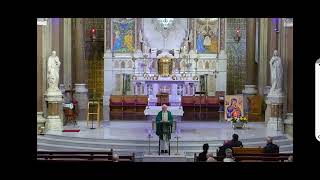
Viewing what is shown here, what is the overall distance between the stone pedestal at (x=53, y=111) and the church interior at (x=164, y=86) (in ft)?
0.09

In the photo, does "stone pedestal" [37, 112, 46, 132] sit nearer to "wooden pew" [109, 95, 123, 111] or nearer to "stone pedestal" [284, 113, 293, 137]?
"wooden pew" [109, 95, 123, 111]

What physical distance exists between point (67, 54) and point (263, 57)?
23.4 feet

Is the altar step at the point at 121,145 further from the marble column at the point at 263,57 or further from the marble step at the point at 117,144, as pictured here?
the marble column at the point at 263,57

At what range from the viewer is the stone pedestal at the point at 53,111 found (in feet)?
63.5

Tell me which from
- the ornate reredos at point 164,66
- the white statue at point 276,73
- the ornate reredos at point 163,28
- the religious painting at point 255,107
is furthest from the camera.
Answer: the ornate reredos at point 163,28

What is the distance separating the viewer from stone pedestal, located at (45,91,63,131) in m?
19.4

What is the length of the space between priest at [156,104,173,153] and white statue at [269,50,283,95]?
4.70 m

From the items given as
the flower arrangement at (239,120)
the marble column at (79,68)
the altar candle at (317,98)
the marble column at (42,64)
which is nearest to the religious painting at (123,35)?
the marble column at (79,68)

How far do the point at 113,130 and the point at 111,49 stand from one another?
7.26m
